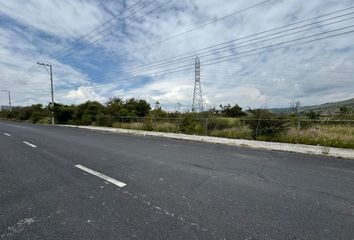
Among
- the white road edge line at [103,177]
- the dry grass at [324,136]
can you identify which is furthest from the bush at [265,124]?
the white road edge line at [103,177]

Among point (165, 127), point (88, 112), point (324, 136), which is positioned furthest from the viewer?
point (88, 112)

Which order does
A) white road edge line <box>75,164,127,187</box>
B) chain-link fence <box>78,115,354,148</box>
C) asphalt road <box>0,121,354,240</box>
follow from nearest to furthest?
asphalt road <box>0,121,354,240</box>
white road edge line <box>75,164,127,187</box>
chain-link fence <box>78,115,354,148</box>

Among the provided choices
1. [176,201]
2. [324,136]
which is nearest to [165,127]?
[324,136]

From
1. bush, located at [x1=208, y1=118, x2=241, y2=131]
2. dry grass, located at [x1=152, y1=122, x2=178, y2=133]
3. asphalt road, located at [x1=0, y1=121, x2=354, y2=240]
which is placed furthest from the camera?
dry grass, located at [x1=152, y1=122, x2=178, y2=133]

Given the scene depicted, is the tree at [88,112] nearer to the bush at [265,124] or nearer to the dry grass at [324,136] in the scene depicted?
the bush at [265,124]

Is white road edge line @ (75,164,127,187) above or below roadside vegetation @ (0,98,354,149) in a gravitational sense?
below

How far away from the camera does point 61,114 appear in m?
37.0

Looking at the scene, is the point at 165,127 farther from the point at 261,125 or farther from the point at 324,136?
the point at 324,136

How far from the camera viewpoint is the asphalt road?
2.77m

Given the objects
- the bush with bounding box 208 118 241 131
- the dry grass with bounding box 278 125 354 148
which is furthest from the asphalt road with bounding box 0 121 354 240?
the bush with bounding box 208 118 241 131

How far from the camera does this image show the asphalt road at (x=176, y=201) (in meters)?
2.77

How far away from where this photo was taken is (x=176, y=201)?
145 inches

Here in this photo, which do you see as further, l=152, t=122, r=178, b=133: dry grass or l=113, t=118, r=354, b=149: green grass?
l=152, t=122, r=178, b=133: dry grass

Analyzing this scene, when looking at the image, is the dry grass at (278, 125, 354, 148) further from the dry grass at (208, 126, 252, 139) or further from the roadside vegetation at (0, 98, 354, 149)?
the dry grass at (208, 126, 252, 139)
